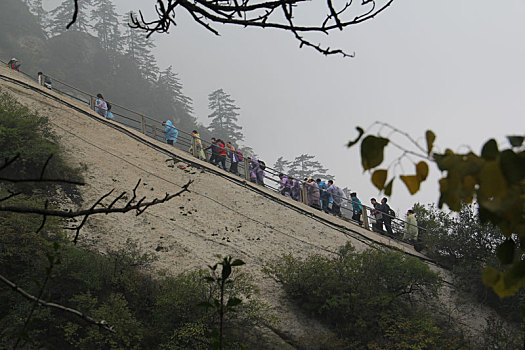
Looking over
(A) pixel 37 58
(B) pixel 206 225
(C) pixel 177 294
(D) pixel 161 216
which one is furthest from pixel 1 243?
(A) pixel 37 58

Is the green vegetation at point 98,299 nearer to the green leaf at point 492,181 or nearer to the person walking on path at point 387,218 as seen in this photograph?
the green leaf at point 492,181

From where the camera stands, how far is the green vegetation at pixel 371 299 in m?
8.72

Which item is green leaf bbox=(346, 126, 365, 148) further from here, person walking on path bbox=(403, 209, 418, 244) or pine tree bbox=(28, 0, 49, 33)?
pine tree bbox=(28, 0, 49, 33)

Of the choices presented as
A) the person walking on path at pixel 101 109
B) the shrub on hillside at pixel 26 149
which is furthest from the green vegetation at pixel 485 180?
the person walking on path at pixel 101 109

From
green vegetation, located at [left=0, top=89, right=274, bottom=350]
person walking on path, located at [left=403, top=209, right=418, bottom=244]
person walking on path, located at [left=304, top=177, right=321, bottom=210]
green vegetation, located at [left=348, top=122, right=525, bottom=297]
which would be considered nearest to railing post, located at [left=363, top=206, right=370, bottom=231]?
person walking on path, located at [left=403, top=209, right=418, bottom=244]

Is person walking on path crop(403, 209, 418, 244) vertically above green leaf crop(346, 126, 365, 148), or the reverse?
person walking on path crop(403, 209, 418, 244)

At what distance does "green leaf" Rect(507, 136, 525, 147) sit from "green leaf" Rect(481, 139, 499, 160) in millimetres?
61

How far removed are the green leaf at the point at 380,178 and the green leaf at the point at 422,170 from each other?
0.09m

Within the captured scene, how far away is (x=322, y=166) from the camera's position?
66625mm

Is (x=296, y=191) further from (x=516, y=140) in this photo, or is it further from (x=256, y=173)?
(x=516, y=140)

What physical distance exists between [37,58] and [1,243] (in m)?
54.5

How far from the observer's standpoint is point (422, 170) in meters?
1.10

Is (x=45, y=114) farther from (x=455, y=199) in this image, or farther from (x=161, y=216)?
(x=455, y=199)

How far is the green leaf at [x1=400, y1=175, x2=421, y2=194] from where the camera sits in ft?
3.56
